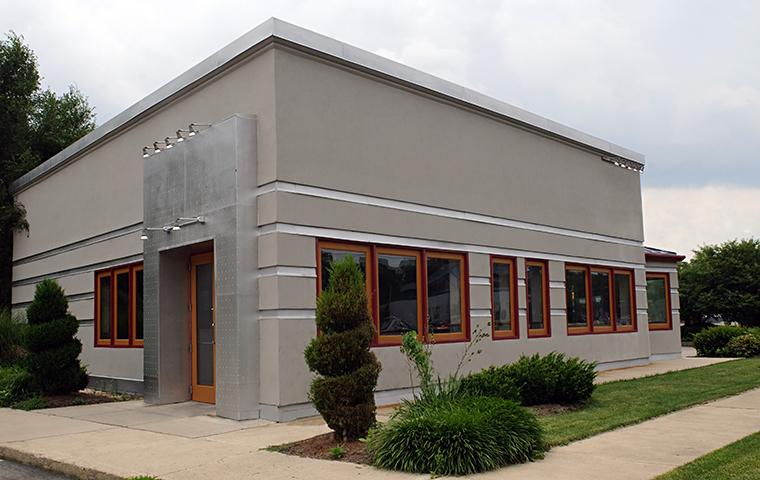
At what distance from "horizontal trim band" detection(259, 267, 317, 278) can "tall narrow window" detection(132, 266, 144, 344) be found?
16.4 ft

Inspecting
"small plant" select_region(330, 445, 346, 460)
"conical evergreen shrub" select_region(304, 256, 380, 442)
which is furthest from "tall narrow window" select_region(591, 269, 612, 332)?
"small plant" select_region(330, 445, 346, 460)

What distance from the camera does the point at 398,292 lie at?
46.1 ft

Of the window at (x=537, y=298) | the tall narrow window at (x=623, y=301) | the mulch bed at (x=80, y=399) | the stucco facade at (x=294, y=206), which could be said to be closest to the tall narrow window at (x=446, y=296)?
the stucco facade at (x=294, y=206)

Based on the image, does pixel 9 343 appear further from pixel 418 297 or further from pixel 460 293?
pixel 460 293

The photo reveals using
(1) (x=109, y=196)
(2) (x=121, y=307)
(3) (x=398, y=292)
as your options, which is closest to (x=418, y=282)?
(3) (x=398, y=292)

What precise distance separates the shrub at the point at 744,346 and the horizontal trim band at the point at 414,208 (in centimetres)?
517

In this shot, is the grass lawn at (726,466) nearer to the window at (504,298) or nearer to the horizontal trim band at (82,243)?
the window at (504,298)

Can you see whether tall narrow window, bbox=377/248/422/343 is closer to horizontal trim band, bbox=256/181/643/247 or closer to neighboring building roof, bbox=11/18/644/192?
horizontal trim band, bbox=256/181/643/247

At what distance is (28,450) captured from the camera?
32.3 feet

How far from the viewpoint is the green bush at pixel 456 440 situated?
7898 mm

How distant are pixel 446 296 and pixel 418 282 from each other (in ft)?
2.96

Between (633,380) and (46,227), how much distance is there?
15252 millimetres

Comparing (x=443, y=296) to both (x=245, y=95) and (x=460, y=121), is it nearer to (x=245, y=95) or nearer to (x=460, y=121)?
(x=460, y=121)

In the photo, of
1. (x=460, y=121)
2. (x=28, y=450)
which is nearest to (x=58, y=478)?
(x=28, y=450)
